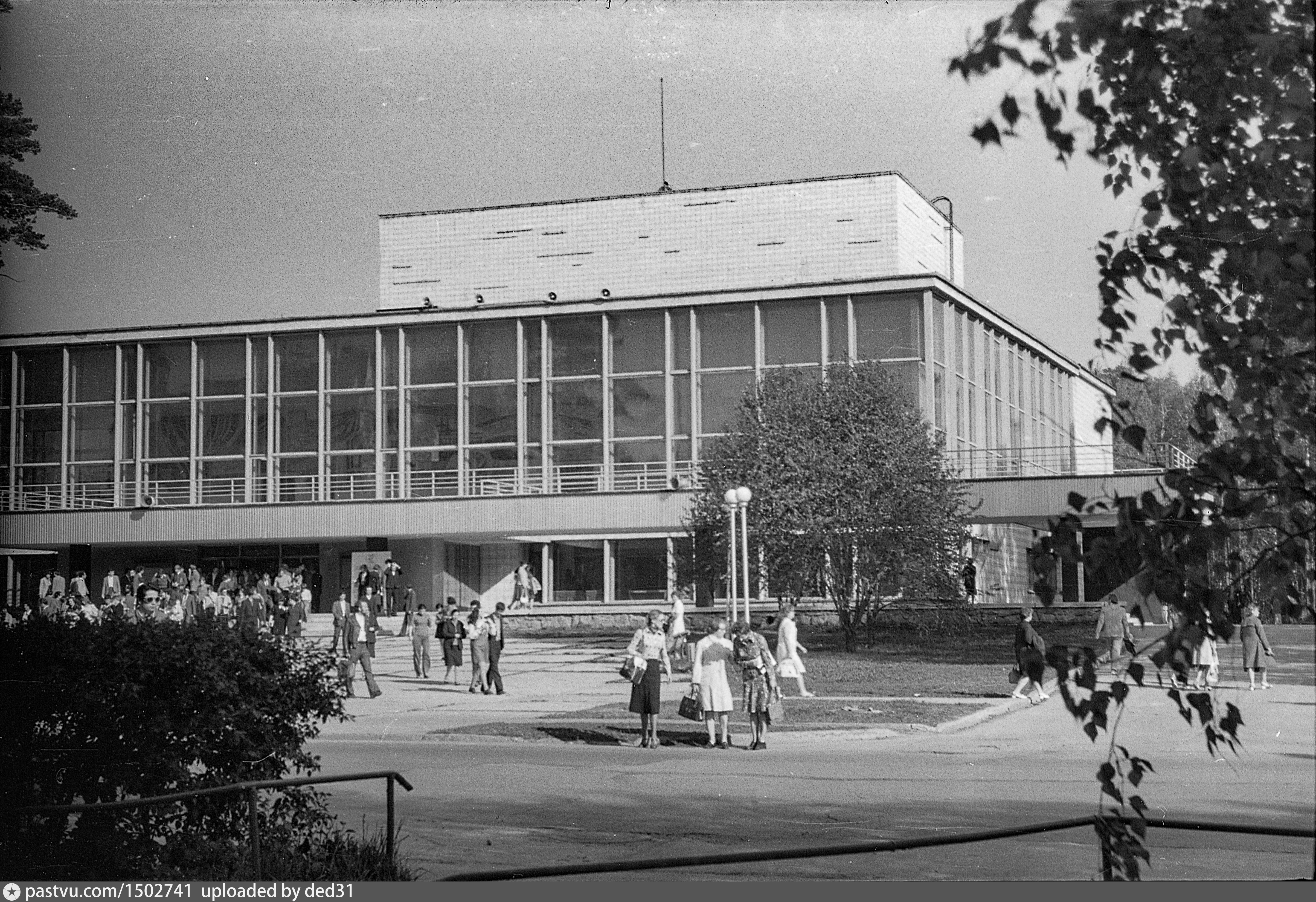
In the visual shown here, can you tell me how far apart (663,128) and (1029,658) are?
18.3ft

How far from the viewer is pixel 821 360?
1295 centimetres

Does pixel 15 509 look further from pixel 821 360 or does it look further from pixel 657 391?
pixel 821 360

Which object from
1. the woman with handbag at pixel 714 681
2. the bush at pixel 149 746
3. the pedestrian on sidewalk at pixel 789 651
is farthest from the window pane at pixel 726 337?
the bush at pixel 149 746

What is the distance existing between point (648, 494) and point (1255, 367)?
7.93m

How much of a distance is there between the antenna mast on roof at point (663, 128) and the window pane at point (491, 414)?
15.5 feet

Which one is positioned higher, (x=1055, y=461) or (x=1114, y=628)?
(x=1055, y=461)

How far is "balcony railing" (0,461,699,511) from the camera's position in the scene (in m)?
10.5

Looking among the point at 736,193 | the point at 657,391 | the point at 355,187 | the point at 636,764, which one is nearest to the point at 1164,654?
the point at 736,193

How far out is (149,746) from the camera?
7.00 meters

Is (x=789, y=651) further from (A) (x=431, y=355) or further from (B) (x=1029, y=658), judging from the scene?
(B) (x=1029, y=658)

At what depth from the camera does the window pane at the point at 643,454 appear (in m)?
12.7

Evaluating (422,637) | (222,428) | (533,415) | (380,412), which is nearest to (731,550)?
(533,415)

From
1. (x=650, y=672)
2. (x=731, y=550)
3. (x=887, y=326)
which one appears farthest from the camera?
(x=650, y=672)

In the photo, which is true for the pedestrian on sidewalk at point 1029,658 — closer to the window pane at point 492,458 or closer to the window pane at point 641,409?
the window pane at point 641,409
